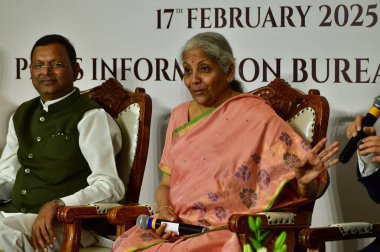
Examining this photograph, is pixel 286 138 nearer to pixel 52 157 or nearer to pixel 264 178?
pixel 264 178

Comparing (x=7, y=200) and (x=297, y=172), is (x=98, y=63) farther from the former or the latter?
(x=297, y=172)

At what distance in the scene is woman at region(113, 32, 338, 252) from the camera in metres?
3.03

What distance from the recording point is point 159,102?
4012 mm

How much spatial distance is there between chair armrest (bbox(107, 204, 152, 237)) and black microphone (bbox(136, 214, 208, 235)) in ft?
0.48

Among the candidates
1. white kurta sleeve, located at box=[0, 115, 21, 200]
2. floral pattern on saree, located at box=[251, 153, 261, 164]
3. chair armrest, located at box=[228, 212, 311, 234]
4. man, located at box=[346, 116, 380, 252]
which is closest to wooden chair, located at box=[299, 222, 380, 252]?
man, located at box=[346, 116, 380, 252]

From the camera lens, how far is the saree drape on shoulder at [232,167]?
306 cm

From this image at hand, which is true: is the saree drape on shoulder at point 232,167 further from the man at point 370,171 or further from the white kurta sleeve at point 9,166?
the white kurta sleeve at point 9,166

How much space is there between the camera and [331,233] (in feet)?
8.97

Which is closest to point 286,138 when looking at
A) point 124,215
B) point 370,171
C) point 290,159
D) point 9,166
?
point 290,159

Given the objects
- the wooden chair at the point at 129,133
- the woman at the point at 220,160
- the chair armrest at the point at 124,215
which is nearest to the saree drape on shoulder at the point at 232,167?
the woman at the point at 220,160

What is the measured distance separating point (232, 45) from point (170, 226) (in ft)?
4.04

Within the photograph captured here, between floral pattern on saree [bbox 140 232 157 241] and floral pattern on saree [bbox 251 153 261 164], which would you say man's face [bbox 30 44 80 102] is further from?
floral pattern on saree [bbox 251 153 261 164]

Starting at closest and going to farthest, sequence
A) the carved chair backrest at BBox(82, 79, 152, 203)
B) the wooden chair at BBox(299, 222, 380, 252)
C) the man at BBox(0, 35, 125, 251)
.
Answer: the wooden chair at BBox(299, 222, 380, 252) → the man at BBox(0, 35, 125, 251) → the carved chair backrest at BBox(82, 79, 152, 203)

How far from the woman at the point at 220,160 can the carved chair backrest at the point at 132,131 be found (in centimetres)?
29
